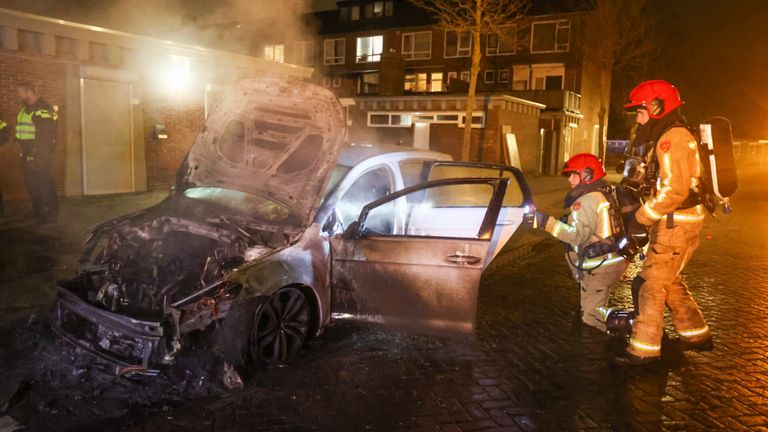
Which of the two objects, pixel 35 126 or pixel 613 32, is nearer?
pixel 35 126

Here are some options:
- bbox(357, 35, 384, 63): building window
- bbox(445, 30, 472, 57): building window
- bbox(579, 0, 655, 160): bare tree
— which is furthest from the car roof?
bbox(357, 35, 384, 63): building window

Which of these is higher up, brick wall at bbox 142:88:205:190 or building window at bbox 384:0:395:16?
building window at bbox 384:0:395:16

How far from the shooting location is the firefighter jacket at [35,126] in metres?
8.11

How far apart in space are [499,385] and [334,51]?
4225 cm

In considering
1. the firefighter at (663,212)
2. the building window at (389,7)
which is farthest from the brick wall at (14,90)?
the building window at (389,7)

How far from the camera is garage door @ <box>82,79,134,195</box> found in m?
11.2

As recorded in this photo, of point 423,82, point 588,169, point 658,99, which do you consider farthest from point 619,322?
point 423,82

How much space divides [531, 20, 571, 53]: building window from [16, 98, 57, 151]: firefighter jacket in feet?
99.5

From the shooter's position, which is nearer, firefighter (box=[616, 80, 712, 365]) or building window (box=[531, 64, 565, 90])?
firefighter (box=[616, 80, 712, 365])

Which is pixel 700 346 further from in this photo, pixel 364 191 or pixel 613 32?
pixel 613 32

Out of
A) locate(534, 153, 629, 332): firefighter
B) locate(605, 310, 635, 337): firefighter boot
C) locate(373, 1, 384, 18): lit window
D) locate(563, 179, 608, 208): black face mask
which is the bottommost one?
locate(605, 310, 635, 337): firefighter boot

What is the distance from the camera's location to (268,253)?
3895mm

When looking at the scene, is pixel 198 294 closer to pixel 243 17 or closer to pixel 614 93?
pixel 243 17

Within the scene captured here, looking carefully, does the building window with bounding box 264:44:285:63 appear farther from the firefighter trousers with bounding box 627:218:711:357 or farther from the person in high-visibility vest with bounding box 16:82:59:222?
the firefighter trousers with bounding box 627:218:711:357
